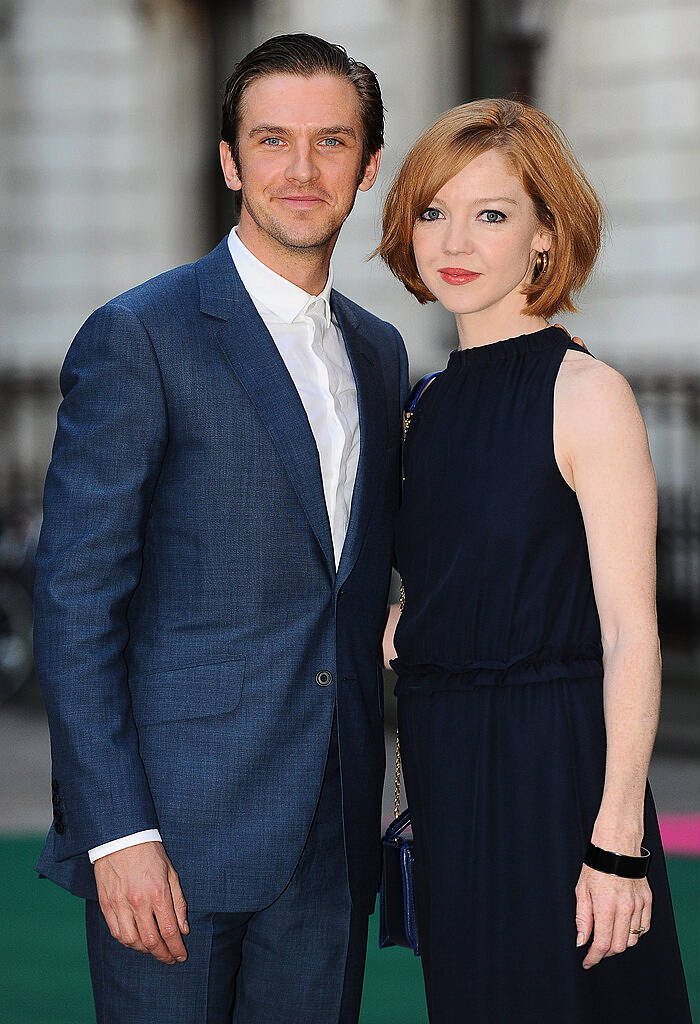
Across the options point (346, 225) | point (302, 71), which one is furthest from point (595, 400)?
point (346, 225)

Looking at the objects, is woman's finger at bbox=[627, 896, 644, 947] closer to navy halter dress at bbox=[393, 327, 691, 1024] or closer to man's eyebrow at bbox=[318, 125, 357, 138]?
navy halter dress at bbox=[393, 327, 691, 1024]

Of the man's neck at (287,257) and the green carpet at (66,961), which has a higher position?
the man's neck at (287,257)

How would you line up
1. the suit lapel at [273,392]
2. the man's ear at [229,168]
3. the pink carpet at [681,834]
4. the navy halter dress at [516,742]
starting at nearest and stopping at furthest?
the navy halter dress at [516,742] → the suit lapel at [273,392] → the man's ear at [229,168] → the pink carpet at [681,834]

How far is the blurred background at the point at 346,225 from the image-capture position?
27.4ft

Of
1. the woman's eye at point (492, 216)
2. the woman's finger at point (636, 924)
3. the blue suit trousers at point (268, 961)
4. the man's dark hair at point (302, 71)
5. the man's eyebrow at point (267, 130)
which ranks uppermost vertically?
the man's dark hair at point (302, 71)

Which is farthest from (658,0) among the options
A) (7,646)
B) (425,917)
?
(425,917)

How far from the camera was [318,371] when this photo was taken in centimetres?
272

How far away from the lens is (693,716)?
8.33 metres

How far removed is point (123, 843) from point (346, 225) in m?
9.46

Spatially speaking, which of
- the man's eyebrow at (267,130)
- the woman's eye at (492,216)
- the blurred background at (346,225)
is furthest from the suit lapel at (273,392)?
the blurred background at (346,225)

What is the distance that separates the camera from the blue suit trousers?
2.57m

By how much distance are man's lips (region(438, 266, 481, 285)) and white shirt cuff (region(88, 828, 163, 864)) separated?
1134 mm

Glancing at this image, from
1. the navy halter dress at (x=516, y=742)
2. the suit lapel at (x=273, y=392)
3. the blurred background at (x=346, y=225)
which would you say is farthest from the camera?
the blurred background at (x=346, y=225)

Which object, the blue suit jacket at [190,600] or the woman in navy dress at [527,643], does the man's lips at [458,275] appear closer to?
the woman in navy dress at [527,643]
